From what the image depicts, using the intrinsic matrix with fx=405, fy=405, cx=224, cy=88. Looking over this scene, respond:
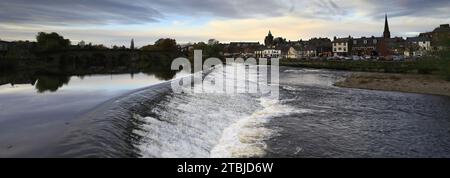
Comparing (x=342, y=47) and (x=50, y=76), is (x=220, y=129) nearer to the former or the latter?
(x=50, y=76)

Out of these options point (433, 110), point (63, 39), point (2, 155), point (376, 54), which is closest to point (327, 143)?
point (2, 155)

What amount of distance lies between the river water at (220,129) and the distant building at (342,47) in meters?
133

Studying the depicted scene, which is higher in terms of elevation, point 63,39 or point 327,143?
point 63,39

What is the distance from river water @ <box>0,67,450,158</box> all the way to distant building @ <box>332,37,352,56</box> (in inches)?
5223

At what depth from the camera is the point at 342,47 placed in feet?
523

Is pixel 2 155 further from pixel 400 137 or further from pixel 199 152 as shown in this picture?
pixel 400 137

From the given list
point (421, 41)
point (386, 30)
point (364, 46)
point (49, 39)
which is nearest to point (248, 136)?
point (49, 39)

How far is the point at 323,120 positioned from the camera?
22891 mm

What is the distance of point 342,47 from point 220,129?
148 meters

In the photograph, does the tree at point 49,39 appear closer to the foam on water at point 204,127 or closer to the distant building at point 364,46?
the distant building at point 364,46

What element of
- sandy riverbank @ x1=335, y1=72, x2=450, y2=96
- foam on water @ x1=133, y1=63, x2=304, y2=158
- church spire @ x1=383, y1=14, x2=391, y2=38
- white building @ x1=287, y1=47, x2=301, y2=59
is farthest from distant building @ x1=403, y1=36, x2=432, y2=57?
foam on water @ x1=133, y1=63, x2=304, y2=158

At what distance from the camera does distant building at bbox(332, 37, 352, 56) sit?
15750 cm

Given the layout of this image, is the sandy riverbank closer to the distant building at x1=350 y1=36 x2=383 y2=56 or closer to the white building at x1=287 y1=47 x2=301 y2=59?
the distant building at x1=350 y1=36 x2=383 y2=56

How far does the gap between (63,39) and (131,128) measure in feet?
471
